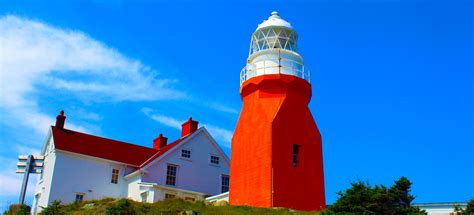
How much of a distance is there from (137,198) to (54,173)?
5334 millimetres

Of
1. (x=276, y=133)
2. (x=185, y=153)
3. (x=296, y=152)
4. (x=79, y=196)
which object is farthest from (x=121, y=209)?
(x=185, y=153)

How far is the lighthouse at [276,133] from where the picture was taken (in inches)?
941

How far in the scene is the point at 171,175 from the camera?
3419cm

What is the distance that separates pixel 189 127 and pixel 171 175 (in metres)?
4.31

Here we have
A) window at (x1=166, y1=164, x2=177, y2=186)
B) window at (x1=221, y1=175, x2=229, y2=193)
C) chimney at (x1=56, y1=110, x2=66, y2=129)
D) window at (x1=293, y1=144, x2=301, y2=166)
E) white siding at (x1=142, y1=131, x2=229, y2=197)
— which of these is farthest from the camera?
window at (x1=221, y1=175, x2=229, y2=193)

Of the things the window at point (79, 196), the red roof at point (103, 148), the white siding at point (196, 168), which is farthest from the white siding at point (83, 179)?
the white siding at point (196, 168)

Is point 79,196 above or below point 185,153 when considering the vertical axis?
below

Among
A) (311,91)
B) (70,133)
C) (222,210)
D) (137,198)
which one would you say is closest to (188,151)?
(137,198)

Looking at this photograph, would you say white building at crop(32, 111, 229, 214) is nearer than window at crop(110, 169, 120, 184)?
Yes

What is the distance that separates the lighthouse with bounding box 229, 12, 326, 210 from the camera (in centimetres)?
2389

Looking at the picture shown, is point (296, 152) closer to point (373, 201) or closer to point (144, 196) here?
point (373, 201)

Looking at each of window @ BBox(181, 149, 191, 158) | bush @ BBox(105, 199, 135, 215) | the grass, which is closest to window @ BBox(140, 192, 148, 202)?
window @ BBox(181, 149, 191, 158)

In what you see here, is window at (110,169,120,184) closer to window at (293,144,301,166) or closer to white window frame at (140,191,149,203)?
white window frame at (140,191,149,203)

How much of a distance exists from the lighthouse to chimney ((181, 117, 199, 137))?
413 inches
